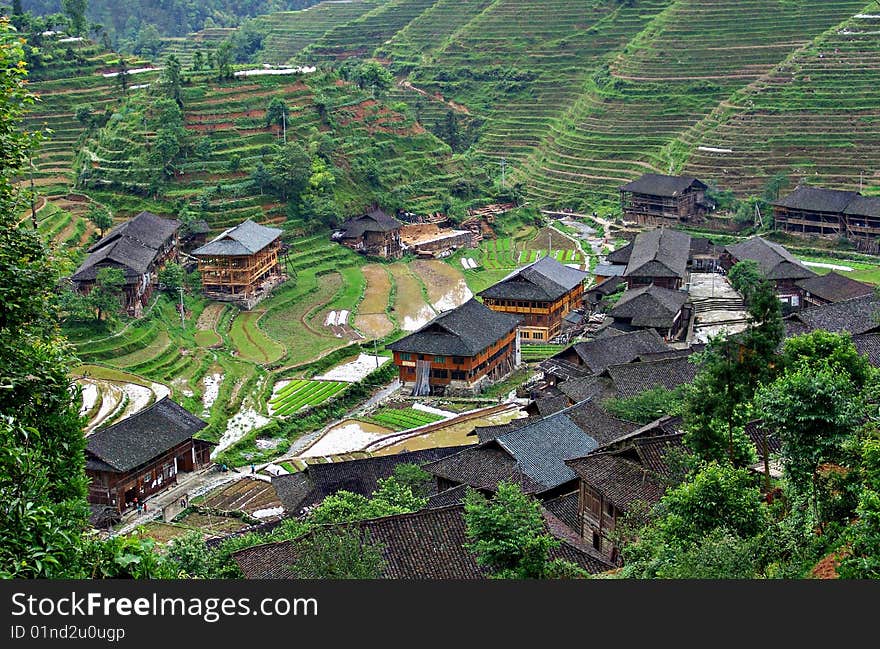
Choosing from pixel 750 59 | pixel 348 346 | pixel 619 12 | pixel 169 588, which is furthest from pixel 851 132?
pixel 169 588

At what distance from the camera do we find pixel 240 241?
2047 inches

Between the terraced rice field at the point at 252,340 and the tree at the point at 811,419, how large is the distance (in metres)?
30.8

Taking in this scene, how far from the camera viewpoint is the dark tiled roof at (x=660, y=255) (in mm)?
51106

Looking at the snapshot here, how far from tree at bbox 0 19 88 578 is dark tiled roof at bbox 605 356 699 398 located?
76.7 feet

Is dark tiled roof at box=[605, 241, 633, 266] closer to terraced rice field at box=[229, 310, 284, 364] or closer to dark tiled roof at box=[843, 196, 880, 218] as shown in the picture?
dark tiled roof at box=[843, 196, 880, 218]

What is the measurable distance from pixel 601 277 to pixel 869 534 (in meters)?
41.8

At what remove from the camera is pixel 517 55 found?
8981 centimetres

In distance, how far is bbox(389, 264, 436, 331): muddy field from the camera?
5097 cm

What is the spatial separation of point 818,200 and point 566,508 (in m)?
41.3

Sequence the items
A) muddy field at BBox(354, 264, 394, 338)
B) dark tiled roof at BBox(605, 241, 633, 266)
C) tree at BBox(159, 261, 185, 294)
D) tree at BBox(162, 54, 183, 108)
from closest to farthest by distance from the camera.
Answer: muddy field at BBox(354, 264, 394, 338)
tree at BBox(159, 261, 185, 294)
dark tiled roof at BBox(605, 241, 633, 266)
tree at BBox(162, 54, 183, 108)

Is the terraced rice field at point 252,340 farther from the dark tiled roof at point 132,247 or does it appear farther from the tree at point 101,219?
the tree at point 101,219

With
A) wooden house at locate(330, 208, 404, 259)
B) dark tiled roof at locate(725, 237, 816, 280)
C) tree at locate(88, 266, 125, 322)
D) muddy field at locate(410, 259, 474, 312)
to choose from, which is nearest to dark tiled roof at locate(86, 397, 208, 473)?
tree at locate(88, 266, 125, 322)

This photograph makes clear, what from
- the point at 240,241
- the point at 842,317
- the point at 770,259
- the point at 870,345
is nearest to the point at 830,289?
the point at 770,259

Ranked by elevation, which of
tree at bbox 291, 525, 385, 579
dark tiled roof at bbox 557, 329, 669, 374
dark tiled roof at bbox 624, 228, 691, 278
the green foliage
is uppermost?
tree at bbox 291, 525, 385, 579
